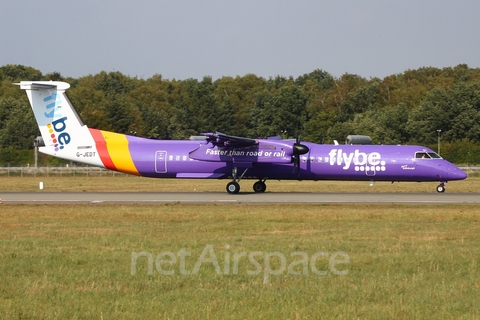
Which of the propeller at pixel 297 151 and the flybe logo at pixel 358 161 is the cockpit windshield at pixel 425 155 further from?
the propeller at pixel 297 151

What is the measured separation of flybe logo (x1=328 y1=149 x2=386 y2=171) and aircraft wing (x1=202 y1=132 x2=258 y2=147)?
4376 mm

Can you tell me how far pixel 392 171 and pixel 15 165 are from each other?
51.5 m

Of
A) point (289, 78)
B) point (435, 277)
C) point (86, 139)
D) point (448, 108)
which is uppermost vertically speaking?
point (289, 78)

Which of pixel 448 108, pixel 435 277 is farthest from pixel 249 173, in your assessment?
pixel 448 108

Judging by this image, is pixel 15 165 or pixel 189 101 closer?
pixel 15 165

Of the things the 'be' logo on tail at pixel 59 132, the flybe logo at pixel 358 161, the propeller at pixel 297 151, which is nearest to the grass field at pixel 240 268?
the propeller at pixel 297 151

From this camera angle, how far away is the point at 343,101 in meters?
112

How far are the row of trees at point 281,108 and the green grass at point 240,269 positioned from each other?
46.2 metres

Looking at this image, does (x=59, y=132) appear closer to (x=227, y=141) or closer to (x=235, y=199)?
(x=227, y=141)

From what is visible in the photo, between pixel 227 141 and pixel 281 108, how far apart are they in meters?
70.2

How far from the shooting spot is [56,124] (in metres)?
36.4

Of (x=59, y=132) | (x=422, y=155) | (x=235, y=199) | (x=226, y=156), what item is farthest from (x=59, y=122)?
(x=422, y=155)

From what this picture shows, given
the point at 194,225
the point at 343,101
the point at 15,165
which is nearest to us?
the point at 194,225

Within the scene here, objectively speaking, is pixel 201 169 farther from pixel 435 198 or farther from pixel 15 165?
pixel 15 165
